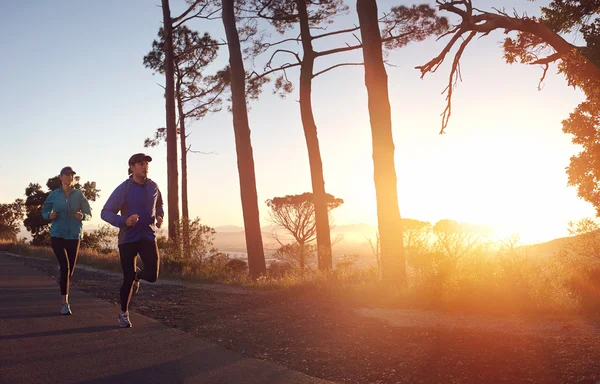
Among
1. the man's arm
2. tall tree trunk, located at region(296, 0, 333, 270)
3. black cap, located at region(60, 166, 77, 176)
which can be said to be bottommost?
the man's arm

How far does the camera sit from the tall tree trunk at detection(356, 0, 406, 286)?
9.87m

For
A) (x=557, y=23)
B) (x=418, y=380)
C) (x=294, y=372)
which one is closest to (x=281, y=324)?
(x=294, y=372)

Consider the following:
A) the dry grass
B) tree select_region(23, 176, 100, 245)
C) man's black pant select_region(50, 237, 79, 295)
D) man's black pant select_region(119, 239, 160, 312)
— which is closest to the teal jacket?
man's black pant select_region(50, 237, 79, 295)

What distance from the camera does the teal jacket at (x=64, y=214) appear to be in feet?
25.2

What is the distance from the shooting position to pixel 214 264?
1590 cm

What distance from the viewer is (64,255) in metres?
7.69

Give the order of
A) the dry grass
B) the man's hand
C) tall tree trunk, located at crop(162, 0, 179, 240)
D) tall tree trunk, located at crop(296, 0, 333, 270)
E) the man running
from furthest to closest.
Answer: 1. tall tree trunk, located at crop(162, 0, 179, 240)
2. tall tree trunk, located at crop(296, 0, 333, 270)
3. the dry grass
4. the man running
5. the man's hand

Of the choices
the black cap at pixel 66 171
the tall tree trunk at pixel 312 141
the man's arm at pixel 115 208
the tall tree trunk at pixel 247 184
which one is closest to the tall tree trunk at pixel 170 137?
the tall tree trunk at pixel 312 141

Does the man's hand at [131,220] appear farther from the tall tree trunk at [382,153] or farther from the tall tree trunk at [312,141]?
the tall tree trunk at [312,141]

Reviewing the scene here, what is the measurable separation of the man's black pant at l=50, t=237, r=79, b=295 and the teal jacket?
3.0 inches

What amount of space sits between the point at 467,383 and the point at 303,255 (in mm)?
22968

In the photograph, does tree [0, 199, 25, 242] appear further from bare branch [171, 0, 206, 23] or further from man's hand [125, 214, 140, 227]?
man's hand [125, 214, 140, 227]

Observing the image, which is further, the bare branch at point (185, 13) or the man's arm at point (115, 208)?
the bare branch at point (185, 13)

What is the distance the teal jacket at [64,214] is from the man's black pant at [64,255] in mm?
76
